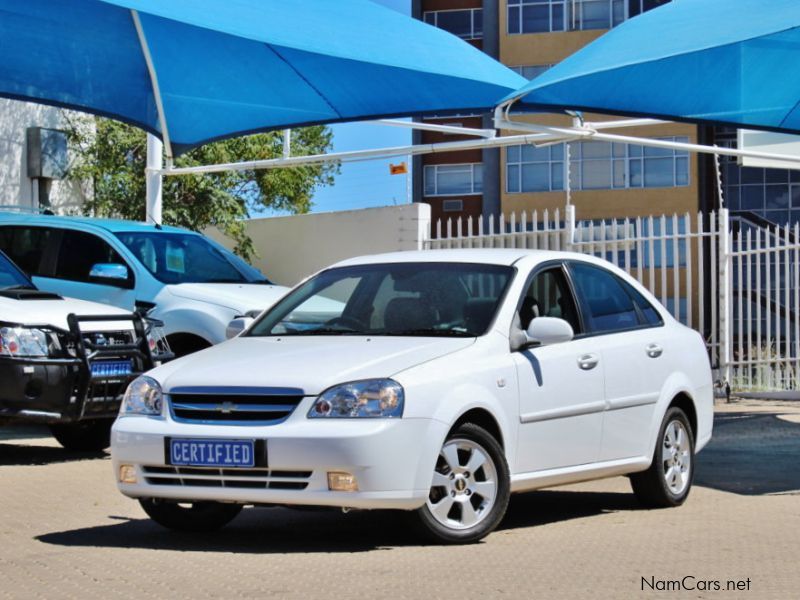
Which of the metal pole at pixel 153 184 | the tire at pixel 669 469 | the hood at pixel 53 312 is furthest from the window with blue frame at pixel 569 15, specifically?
the tire at pixel 669 469

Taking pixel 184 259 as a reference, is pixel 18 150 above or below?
→ above

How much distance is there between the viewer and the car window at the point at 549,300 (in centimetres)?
907

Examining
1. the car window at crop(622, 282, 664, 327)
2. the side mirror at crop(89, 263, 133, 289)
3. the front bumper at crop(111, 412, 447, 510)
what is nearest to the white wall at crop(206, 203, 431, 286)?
the side mirror at crop(89, 263, 133, 289)

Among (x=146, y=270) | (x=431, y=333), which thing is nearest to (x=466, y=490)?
(x=431, y=333)

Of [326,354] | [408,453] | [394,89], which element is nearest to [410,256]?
[326,354]

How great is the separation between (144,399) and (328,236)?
54.3 ft

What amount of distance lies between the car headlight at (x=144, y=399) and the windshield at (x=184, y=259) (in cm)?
639

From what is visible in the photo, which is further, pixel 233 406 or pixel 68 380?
pixel 68 380

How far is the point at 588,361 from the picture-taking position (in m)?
9.21

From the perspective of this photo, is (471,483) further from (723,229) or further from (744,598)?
(723,229)

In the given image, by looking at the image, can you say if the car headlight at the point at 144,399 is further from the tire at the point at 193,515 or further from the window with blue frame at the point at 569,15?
the window with blue frame at the point at 569,15

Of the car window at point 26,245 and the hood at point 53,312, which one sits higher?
the car window at point 26,245

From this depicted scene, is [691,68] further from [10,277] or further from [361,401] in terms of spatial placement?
[361,401]

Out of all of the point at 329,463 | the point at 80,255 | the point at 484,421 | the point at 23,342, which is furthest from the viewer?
the point at 80,255
